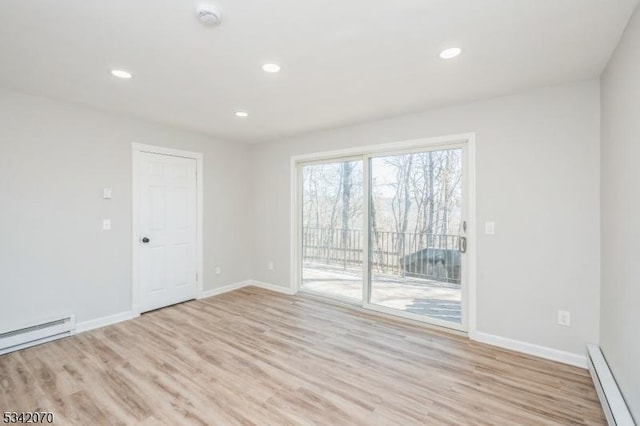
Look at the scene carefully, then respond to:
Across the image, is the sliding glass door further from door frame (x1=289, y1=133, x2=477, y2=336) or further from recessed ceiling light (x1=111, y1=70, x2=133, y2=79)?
recessed ceiling light (x1=111, y1=70, x2=133, y2=79)

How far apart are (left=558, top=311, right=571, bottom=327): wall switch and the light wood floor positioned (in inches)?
14.7

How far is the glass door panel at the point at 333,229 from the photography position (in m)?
4.12

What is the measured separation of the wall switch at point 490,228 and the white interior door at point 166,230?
152 inches

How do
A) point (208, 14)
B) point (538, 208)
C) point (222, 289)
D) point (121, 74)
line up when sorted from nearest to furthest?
point (208, 14)
point (121, 74)
point (538, 208)
point (222, 289)

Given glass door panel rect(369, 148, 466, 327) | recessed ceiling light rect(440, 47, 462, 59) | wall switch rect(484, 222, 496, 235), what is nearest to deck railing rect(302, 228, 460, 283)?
glass door panel rect(369, 148, 466, 327)

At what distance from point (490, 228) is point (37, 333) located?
469cm

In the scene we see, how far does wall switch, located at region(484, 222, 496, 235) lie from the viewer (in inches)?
116

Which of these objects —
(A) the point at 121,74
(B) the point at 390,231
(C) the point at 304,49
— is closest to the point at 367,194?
(B) the point at 390,231

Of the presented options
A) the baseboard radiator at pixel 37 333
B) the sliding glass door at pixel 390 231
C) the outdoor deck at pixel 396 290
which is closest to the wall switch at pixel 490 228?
the sliding glass door at pixel 390 231

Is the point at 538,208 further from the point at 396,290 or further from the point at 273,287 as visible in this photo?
the point at 273,287

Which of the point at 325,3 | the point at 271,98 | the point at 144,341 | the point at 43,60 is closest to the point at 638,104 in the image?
the point at 325,3

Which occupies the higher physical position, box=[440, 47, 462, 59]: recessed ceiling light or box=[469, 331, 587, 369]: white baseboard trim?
box=[440, 47, 462, 59]: recessed ceiling light

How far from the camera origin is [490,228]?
2.98m

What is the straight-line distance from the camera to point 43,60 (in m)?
2.25
